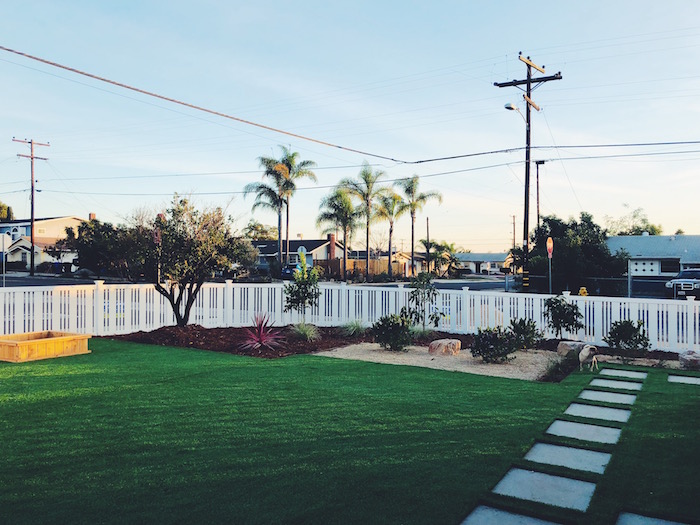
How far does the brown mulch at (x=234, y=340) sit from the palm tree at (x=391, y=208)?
3333 cm

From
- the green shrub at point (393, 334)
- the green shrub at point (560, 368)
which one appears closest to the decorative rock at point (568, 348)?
the green shrub at point (560, 368)

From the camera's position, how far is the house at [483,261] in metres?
88.1

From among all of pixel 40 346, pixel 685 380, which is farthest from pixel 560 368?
pixel 40 346

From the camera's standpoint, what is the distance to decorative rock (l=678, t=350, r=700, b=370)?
9016 millimetres

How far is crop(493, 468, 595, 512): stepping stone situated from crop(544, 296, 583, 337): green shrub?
7.78 meters

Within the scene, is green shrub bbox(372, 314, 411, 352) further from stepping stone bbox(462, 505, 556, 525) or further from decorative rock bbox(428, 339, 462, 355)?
stepping stone bbox(462, 505, 556, 525)

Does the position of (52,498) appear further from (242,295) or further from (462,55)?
(462,55)

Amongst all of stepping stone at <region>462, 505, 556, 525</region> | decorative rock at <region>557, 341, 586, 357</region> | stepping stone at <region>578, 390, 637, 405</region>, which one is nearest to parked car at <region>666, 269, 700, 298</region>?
decorative rock at <region>557, 341, 586, 357</region>

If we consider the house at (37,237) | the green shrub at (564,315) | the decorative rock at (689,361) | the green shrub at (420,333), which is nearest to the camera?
the decorative rock at (689,361)

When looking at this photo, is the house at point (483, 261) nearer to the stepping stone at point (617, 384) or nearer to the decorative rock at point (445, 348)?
the decorative rock at point (445, 348)

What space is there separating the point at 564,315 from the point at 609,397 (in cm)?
470

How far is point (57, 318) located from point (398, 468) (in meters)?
10.8

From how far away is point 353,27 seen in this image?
13.6 m

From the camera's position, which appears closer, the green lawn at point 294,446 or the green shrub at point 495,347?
the green lawn at point 294,446
